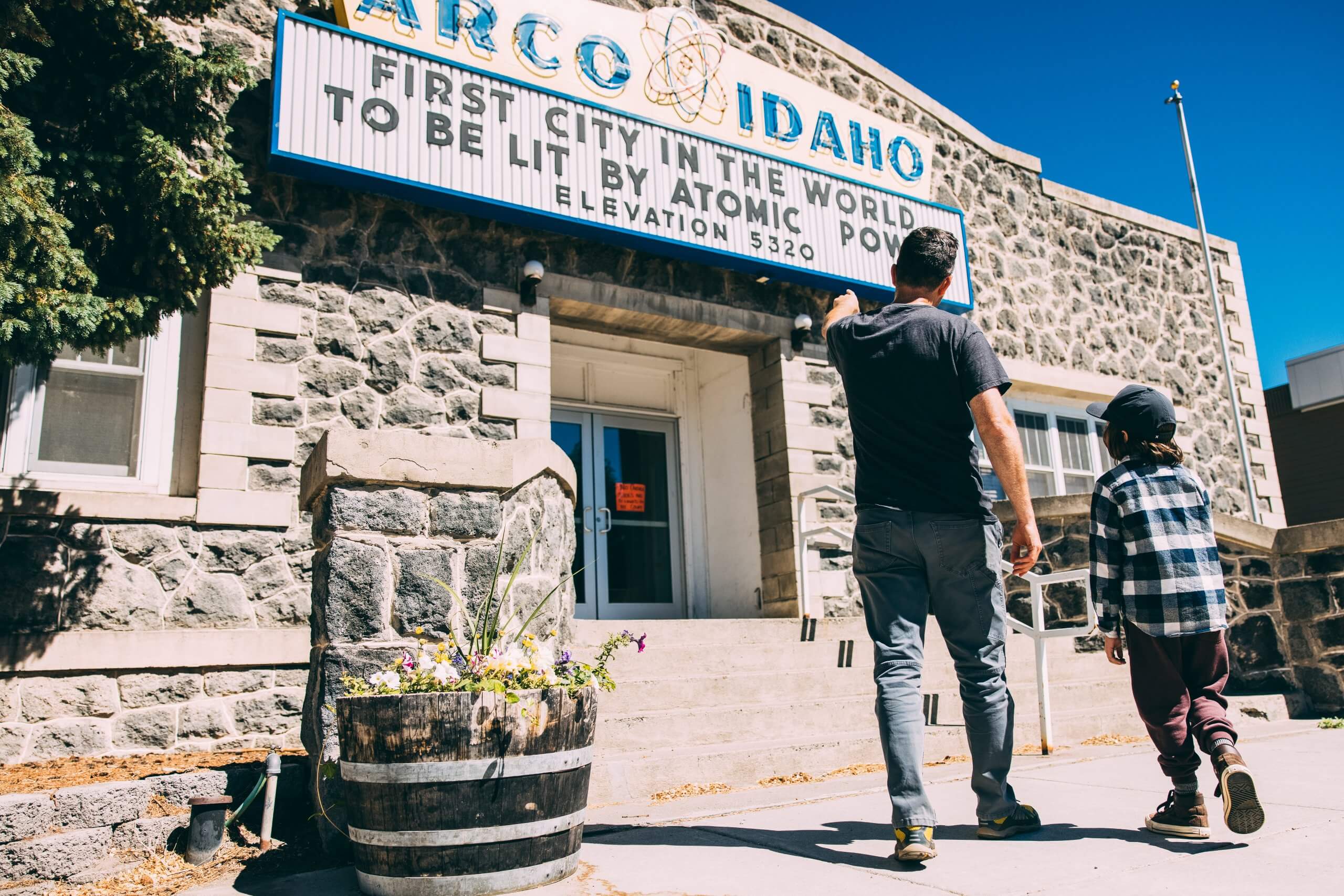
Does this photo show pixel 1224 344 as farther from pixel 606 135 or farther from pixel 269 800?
pixel 269 800

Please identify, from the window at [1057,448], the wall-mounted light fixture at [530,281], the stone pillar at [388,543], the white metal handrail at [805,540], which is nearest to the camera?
the stone pillar at [388,543]

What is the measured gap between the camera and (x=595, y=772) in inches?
164

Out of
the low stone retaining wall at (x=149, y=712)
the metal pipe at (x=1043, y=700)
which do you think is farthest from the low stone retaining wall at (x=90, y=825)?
the metal pipe at (x=1043, y=700)

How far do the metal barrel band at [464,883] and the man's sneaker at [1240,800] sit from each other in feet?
6.79

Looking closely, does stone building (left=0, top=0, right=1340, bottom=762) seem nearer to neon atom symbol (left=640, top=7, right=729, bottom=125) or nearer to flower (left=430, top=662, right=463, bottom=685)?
neon atom symbol (left=640, top=7, right=729, bottom=125)

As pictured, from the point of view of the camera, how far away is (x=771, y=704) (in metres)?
5.29

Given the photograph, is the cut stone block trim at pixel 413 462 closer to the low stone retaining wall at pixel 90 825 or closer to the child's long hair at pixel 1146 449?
the low stone retaining wall at pixel 90 825

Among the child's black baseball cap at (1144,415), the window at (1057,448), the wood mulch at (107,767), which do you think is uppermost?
the window at (1057,448)

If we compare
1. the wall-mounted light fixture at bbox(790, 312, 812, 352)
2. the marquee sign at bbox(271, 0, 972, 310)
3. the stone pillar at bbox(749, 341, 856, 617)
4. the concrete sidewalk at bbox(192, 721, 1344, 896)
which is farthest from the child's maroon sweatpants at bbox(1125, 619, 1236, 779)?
the wall-mounted light fixture at bbox(790, 312, 812, 352)

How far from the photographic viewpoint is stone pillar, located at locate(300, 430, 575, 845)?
3.23 m

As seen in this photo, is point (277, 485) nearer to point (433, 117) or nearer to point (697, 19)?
point (433, 117)

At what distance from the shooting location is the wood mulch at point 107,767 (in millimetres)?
3748

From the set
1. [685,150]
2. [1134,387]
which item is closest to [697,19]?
[685,150]

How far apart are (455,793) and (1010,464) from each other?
1.93 m
